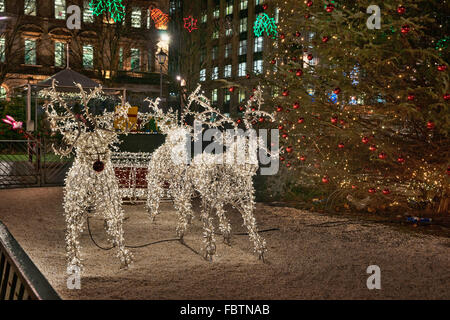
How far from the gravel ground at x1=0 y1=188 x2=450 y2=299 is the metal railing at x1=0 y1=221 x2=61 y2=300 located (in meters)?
0.57

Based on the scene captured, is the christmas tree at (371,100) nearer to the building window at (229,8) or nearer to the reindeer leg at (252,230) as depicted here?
the reindeer leg at (252,230)

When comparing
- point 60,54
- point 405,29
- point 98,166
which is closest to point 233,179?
point 98,166

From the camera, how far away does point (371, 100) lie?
8.48m

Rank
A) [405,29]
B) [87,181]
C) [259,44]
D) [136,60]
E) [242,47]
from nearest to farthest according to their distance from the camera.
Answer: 1. [87,181]
2. [405,29]
3. [136,60]
4. [259,44]
5. [242,47]

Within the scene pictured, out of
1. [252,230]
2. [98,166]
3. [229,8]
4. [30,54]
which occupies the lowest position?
[252,230]

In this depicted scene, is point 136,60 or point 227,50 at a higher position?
point 227,50

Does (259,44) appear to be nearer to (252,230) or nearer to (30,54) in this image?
(30,54)

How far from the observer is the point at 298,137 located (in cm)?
894

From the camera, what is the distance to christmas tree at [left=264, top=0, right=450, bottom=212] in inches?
275

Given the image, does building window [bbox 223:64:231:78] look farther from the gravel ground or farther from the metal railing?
the metal railing

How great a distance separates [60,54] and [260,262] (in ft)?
113

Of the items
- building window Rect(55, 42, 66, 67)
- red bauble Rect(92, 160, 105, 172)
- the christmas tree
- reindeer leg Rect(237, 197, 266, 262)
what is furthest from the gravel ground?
building window Rect(55, 42, 66, 67)

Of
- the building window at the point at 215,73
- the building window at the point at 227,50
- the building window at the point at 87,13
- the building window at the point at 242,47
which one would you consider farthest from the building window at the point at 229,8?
the building window at the point at 87,13
